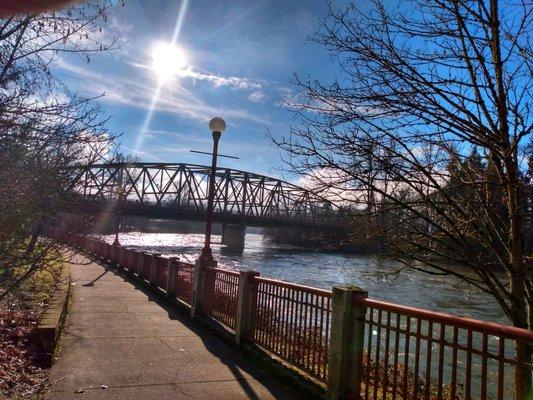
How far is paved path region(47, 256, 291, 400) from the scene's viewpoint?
19.1 ft

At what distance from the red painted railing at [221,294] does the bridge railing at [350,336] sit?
2cm

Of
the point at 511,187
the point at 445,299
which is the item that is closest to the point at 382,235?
the point at 511,187

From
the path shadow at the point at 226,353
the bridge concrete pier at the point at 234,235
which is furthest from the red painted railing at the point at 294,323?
the bridge concrete pier at the point at 234,235

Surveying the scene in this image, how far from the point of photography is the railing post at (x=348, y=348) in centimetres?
518

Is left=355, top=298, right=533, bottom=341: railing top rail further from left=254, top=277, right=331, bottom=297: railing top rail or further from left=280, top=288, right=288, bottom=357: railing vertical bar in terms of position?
left=280, top=288, right=288, bottom=357: railing vertical bar

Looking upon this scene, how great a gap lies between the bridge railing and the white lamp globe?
4372 mm

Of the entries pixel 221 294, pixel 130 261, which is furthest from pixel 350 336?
pixel 130 261

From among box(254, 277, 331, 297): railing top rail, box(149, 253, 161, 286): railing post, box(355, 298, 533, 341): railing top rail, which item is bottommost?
box(149, 253, 161, 286): railing post

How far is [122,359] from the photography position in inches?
280

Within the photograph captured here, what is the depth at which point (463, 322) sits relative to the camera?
3805 mm

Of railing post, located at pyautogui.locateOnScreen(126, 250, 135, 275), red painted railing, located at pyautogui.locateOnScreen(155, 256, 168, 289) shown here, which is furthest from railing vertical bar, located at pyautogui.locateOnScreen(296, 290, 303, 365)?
railing post, located at pyautogui.locateOnScreen(126, 250, 135, 275)

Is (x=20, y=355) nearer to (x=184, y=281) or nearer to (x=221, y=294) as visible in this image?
(x=221, y=294)

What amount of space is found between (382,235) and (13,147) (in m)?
4.40

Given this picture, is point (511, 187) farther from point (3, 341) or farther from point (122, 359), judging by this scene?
point (3, 341)
